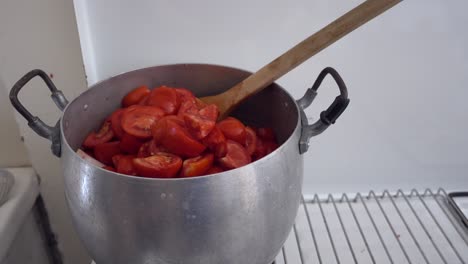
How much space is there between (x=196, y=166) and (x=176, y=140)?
0.04 metres

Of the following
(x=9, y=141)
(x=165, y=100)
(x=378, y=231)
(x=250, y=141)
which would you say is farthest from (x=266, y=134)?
(x=9, y=141)

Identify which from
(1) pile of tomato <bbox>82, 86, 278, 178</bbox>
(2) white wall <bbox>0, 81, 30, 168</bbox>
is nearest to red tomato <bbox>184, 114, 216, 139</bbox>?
(1) pile of tomato <bbox>82, 86, 278, 178</bbox>

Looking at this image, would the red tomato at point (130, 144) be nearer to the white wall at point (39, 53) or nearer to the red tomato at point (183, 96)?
the red tomato at point (183, 96)

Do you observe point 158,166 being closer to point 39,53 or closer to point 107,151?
point 107,151

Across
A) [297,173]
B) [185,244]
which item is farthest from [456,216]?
[185,244]

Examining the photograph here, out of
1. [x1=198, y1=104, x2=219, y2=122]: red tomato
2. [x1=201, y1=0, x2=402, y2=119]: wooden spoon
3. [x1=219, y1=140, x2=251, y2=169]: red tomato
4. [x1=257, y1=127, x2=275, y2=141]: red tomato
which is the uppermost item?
[x1=201, y1=0, x2=402, y2=119]: wooden spoon

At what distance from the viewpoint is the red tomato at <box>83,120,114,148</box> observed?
0.51 meters

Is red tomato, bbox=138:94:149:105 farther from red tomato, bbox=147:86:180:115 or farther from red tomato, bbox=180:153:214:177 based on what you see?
red tomato, bbox=180:153:214:177

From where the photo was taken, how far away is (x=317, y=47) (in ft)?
1.54

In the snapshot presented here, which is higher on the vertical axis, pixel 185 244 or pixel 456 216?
pixel 185 244

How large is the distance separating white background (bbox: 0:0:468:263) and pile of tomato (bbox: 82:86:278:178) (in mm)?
129

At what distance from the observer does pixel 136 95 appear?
0.55m

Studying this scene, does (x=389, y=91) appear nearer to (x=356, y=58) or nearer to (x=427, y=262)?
(x=356, y=58)

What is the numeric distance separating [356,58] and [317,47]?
215mm
